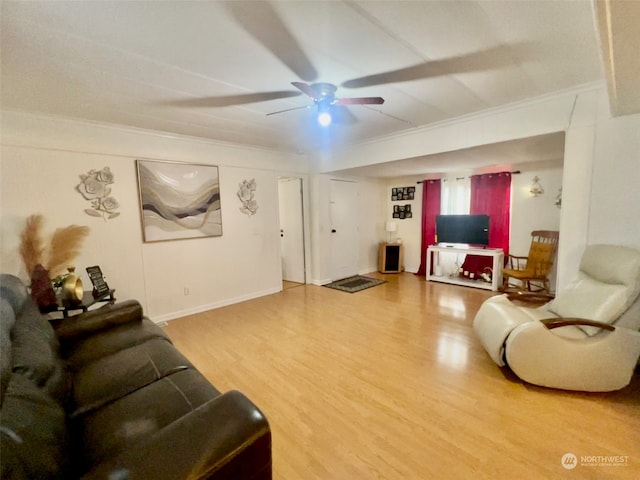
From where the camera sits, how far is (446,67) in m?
2.04

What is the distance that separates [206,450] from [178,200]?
10.8ft

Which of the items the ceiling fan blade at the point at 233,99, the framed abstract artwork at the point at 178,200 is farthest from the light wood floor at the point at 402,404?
the ceiling fan blade at the point at 233,99

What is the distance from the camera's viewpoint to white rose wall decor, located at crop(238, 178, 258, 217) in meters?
4.19

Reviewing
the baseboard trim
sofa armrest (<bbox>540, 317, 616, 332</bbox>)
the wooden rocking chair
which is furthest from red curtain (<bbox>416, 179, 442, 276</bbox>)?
sofa armrest (<bbox>540, 317, 616, 332</bbox>)

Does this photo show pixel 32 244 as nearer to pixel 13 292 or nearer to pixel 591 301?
pixel 13 292

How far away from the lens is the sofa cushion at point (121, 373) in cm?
135

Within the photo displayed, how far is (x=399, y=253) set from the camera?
5910 mm

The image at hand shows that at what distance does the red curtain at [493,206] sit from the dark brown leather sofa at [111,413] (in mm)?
4848

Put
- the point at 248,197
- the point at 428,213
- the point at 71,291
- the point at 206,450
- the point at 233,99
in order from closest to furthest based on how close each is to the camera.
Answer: the point at 206,450
the point at 71,291
the point at 233,99
the point at 248,197
the point at 428,213

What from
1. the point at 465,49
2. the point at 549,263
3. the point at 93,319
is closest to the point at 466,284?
the point at 549,263

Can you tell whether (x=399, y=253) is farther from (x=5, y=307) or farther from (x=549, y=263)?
(x=5, y=307)

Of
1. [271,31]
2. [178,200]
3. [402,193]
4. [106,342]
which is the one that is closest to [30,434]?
[106,342]

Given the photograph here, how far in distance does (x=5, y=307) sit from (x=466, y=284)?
5296mm

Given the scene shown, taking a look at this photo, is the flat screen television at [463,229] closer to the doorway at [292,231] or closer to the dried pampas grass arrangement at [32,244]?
the doorway at [292,231]
